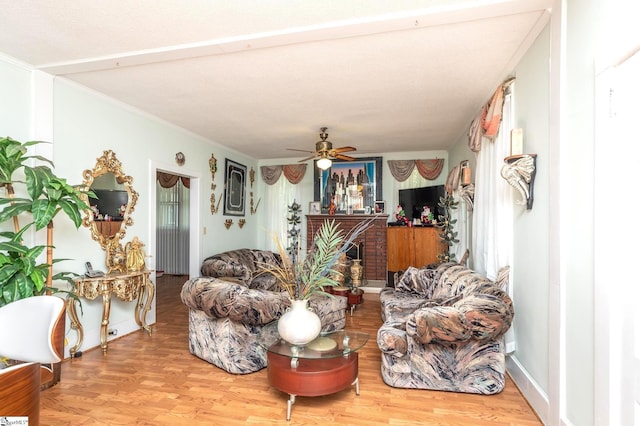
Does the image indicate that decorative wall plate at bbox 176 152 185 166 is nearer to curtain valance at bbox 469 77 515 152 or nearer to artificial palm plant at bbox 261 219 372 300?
artificial palm plant at bbox 261 219 372 300

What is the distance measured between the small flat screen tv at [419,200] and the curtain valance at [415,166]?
0.32 metres

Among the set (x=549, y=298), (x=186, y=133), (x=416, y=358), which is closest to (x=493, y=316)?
(x=549, y=298)

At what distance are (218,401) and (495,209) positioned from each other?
284cm

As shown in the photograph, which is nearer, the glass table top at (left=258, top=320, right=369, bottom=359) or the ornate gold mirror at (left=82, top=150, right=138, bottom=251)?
the glass table top at (left=258, top=320, right=369, bottom=359)

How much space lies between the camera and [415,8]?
2059 millimetres

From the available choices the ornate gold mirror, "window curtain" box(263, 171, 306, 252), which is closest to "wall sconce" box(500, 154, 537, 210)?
the ornate gold mirror

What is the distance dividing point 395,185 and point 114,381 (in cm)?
541

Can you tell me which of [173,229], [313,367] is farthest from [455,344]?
[173,229]

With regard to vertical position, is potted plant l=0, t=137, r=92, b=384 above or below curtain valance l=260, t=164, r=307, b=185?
below

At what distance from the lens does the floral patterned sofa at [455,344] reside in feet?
7.95

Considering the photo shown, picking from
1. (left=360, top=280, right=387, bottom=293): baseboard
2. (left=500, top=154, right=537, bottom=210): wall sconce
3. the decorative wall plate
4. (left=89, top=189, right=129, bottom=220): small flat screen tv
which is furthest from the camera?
(left=360, top=280, right=387, bottom=293): baseboard

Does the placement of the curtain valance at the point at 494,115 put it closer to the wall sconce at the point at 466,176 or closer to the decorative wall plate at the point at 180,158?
the wall sconce at the point at 466,176

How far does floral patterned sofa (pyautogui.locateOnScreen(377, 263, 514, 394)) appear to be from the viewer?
242 centimetres

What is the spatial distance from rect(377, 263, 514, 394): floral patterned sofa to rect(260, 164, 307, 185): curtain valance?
4.62 m
